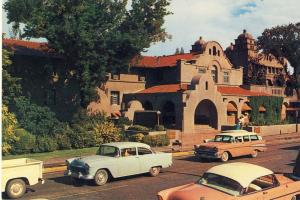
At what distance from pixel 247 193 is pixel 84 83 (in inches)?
1031

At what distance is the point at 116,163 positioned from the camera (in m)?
16.9

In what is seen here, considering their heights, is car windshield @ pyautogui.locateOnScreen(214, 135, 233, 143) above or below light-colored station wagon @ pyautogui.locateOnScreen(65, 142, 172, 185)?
above

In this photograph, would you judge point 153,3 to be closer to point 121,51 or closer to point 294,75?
point 121,51

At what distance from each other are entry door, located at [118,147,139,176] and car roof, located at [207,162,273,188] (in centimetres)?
607

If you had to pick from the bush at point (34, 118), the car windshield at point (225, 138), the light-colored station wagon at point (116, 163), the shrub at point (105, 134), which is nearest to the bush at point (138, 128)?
the shrub at point (105, 134)

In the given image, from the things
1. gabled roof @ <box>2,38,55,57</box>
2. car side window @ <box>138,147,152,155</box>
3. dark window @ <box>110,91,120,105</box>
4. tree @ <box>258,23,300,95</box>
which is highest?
tree @ <box>258,23,300,95</box>

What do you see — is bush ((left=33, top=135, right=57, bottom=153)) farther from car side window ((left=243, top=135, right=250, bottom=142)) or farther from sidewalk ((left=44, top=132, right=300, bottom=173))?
car side window ((left=243, top=135, right=250, bottom=142))

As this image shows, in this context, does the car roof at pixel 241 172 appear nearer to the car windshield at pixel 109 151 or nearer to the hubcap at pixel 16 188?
the car windshield at pixel 109 151

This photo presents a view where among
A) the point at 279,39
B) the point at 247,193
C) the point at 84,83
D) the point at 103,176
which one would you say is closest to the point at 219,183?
the point at 247,193

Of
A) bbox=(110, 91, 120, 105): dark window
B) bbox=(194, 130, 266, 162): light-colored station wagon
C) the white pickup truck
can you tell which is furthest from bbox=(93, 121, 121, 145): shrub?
the white pickup truck

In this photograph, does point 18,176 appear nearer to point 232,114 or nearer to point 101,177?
point 101,177

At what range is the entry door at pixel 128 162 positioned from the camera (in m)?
17.1

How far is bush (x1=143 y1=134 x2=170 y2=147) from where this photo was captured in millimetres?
30984

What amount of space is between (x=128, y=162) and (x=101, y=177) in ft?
4.81
